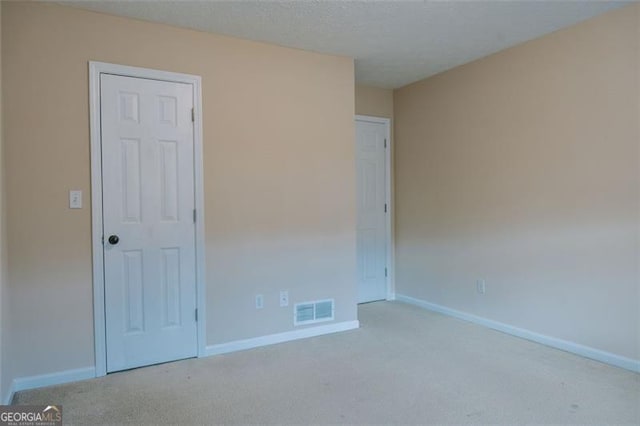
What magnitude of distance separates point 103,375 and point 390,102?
12.9 ft

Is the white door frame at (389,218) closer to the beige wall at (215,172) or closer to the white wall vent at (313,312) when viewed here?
the beige wall at (215,172)

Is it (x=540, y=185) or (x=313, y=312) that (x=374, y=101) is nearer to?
(x=540, y=185)

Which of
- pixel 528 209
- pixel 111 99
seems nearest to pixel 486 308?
pixel 528 209

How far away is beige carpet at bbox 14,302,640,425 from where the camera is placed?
7.28 ft

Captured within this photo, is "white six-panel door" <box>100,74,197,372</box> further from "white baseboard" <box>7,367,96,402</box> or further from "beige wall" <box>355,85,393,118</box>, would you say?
"beige wall" <box>355,85,393,118</box>

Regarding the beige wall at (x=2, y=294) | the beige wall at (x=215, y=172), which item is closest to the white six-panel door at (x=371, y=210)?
the beige wall at (x=215, y=172)

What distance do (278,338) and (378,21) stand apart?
102 inches

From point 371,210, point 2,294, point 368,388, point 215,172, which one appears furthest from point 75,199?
point 371,210

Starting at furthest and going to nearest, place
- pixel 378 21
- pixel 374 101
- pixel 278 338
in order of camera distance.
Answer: pixel 374 101
pixel 278 338
pixel 378 21

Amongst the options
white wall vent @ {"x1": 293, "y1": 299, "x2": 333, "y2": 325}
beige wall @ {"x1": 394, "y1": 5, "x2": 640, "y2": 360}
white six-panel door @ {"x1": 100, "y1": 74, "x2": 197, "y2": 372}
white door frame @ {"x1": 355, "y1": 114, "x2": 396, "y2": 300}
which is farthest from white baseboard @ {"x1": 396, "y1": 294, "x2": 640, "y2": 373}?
white six-panel door @ {"x1": 100, "y1": 74, "x2": 197, "y2": 372}

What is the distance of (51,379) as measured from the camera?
2.62 metres

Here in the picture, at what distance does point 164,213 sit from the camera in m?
2.96

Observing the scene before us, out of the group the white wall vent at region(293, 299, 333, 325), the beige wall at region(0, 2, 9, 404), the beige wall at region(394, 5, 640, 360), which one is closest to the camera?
the beige wall at region(0, 2, 9, 404)

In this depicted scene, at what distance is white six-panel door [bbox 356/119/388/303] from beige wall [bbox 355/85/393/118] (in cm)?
13
